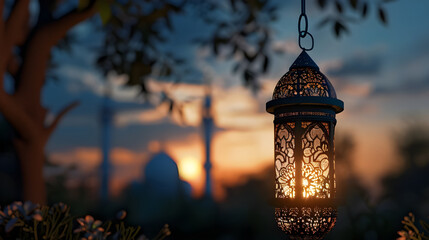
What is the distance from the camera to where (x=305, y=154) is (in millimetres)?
3785

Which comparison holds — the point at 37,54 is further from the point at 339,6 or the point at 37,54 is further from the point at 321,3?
the point at 339,6

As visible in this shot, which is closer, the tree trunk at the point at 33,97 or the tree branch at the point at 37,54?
the tree trunk at the point at 33,97

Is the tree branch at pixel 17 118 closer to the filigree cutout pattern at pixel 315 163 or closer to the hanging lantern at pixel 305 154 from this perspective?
the hanging lantern at pixel 305 154

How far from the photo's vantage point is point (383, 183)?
51.2ft

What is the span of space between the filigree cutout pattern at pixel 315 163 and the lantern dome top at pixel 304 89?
222mm

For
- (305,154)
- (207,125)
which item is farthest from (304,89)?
(207,125)

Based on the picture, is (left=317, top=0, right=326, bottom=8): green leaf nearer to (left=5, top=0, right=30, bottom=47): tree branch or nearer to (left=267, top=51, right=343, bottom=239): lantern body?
(left=267, top=51, right=343, bottom=239): lantern body

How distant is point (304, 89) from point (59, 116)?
12.6ft

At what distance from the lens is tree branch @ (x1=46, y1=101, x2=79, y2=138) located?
6.19 meters

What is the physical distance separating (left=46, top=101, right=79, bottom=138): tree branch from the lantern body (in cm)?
341

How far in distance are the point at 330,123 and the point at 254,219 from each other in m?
4.67

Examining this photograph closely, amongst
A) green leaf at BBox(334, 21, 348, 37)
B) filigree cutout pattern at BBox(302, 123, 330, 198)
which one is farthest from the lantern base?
green leaf at BBox(334, 21, 348, 37)

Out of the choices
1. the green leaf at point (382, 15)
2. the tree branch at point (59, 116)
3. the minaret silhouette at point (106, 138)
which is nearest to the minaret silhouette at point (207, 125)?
the minaret silhouette at point (106, 138)

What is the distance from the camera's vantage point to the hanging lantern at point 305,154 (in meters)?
3.72
